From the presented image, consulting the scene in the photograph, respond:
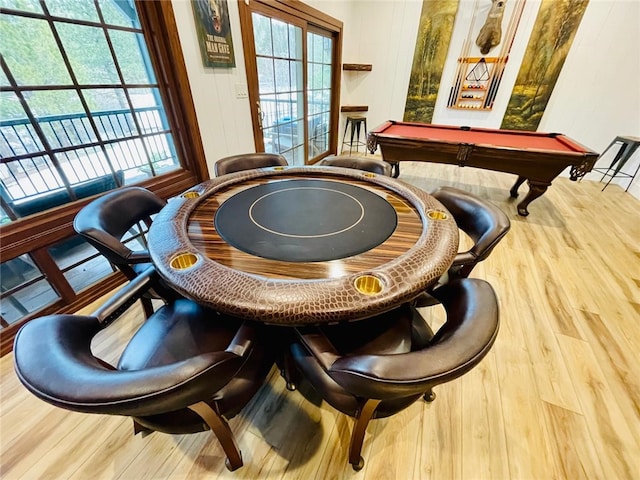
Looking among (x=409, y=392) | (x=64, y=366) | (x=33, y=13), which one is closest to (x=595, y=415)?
(x=409, y=392)

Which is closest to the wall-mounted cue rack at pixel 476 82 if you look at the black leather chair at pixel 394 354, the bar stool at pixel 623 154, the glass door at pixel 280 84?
the bar stool at pixel 623 154

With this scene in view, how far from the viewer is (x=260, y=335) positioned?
1.00m

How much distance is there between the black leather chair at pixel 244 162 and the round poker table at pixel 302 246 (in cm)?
39

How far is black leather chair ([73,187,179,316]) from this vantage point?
1.09 metres

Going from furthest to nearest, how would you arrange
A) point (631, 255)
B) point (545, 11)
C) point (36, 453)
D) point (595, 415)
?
point (545, 11) → point (631, 255) → point (595, 415) → point (36, 453)

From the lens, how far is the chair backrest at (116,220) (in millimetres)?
1087

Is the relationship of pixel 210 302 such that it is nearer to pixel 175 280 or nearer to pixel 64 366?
pixel 175 280

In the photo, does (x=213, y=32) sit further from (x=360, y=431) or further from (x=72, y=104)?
(x=360, y=431)

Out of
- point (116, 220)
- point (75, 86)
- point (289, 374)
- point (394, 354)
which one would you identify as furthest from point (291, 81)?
point (394, 354)

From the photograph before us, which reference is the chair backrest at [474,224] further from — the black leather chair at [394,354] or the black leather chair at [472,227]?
the black leather chair at [394,354]

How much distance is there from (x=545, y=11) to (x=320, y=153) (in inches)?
154

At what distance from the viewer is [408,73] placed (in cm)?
486

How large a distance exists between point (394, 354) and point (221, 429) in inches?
25.1

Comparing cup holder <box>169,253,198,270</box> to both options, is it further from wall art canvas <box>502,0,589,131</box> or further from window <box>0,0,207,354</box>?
wall art canvas <box>502,0,589,131</box>
